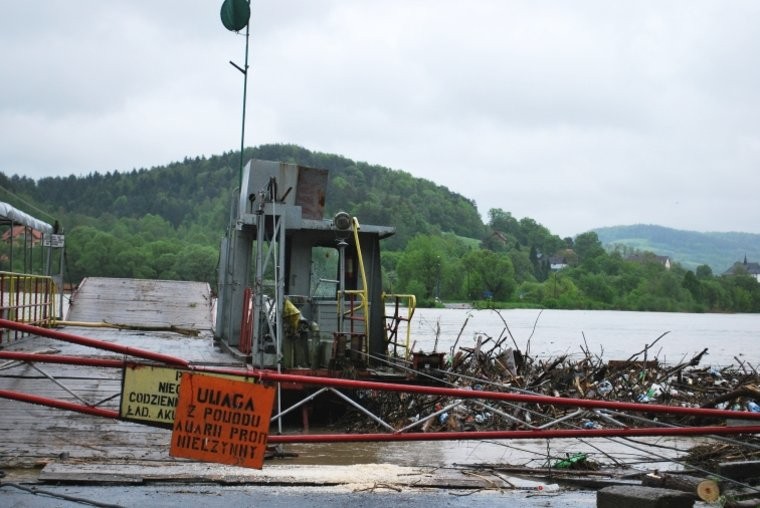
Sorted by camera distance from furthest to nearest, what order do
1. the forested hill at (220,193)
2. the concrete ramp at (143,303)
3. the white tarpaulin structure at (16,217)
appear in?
the forested hill at (220,193), the concrete ramp at (143,303), the white tarpaulin structure at (16,217)

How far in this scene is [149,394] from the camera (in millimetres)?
6578

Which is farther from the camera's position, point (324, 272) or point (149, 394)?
point (324, 272)

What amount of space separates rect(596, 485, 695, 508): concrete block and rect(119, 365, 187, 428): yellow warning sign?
3.47 m

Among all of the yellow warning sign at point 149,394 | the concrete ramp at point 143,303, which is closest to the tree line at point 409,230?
the concrete ramp at point 143,303

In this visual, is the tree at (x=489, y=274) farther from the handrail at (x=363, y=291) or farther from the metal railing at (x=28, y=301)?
the handrail at (x=363, y=291)

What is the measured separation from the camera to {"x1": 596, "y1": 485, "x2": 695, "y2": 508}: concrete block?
702 cm

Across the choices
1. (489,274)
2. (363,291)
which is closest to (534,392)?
(363,291)

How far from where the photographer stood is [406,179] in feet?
455

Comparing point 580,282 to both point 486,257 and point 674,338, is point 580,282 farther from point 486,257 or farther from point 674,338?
point 674,338

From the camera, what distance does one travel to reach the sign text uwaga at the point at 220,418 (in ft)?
21.1

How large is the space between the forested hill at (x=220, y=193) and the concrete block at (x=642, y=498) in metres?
107

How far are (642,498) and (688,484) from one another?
158cm

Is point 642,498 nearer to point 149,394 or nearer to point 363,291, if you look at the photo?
point 149,394

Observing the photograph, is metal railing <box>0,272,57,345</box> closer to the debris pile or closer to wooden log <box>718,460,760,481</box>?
the debris pile
